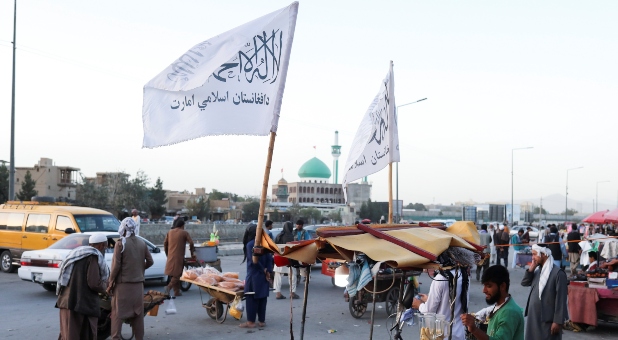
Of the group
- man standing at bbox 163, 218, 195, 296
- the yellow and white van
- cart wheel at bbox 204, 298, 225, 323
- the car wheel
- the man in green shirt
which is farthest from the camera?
the yellow and white van

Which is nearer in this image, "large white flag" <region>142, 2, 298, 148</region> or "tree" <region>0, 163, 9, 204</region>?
"large white flag" <region>142, 2, 298, 148</region>

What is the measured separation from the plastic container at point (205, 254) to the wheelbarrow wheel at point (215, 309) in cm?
348

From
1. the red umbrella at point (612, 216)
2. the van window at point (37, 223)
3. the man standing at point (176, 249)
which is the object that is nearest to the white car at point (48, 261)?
the man standing at point (176, 249)

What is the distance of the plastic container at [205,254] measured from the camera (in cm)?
1411

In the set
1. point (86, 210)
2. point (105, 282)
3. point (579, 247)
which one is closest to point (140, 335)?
point (105, 282)

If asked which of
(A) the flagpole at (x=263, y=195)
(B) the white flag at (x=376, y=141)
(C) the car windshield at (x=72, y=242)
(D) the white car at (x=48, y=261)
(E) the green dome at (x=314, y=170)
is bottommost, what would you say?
(D) the white car at (x=48, y=261)

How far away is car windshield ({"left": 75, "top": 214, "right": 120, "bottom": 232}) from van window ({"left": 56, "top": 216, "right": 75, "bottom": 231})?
21cm

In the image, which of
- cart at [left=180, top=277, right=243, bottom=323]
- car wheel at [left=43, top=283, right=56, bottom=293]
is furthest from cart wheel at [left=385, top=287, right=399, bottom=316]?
car wheel at [left=43, top=283, right=56, bottom=293]

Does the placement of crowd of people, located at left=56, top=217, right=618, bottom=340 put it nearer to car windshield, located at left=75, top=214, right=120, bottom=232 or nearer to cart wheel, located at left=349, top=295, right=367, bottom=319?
cart wheel, located at left=349, top=295, right=367, bottom=319

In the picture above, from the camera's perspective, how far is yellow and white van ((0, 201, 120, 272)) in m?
16.5

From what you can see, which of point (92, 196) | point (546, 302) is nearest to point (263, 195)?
point (546, 302)

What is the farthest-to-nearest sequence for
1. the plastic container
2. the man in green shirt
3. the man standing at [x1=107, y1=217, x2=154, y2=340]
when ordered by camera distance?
the plastic container
the man standing at [x1=107, y1=217, x2=154, y2=340]
the man in green shirt

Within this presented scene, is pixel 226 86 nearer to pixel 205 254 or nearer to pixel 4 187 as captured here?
pixel 205 254

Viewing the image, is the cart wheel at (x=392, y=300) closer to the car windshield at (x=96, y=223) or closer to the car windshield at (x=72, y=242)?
the car windshield at (x=72, y=242)
